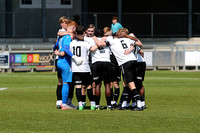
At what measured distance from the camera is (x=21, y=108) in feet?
40.3

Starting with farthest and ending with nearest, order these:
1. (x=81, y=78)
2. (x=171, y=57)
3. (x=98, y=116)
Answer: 1. (x=171, y=57)
2. (x=81, y=78)
3. (x=98, y=116)

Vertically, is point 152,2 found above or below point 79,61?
above

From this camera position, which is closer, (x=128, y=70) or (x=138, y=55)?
(x=128, y=70)

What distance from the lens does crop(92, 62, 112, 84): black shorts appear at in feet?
38.5

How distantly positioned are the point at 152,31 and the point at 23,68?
10.6 metres

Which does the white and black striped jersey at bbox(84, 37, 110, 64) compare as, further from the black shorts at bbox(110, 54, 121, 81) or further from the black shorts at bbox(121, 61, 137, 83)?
the black shorts at bbox(110, 54, 121, 81)

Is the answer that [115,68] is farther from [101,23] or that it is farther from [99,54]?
[101,23]

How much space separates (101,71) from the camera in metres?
11.8

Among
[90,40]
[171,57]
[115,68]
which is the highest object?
[90,40]

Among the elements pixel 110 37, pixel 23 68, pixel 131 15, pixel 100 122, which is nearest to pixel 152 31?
pixel 131 15

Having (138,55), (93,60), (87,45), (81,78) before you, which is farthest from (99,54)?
(138,55)

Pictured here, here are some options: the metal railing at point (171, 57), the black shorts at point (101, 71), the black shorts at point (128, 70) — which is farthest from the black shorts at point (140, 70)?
the metal railing at point (171, 57)

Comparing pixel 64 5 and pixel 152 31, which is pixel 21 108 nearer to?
pixel 152 31

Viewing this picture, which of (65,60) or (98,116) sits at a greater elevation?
(65,60)
